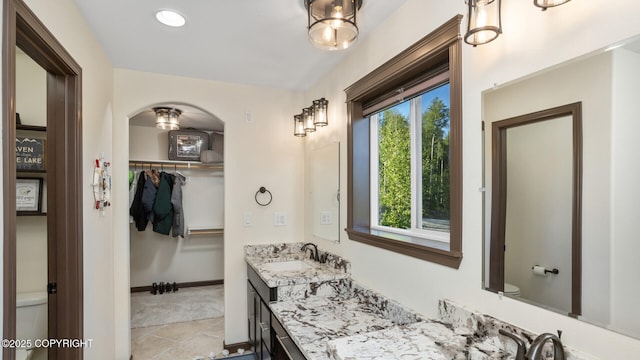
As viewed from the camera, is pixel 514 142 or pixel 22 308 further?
pixel 22 308

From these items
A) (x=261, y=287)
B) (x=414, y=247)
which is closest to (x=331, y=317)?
(x=414, y=247)

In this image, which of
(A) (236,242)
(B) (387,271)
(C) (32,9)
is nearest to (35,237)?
(A) (236,242)

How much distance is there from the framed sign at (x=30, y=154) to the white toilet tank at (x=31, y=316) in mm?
808

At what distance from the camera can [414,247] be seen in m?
1.52

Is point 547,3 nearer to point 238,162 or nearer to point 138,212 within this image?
point 238,162

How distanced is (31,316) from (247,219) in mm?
1527

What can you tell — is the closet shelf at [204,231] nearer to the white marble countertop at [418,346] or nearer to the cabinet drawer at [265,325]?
the cabinet drawer at [265,325]

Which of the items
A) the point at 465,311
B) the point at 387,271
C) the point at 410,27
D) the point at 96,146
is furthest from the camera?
the point at 96,146

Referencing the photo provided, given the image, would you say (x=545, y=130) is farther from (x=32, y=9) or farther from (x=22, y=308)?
(x=22, y=308)

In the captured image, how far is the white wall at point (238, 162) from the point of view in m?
2.53

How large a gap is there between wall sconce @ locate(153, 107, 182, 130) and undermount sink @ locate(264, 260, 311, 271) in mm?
2294

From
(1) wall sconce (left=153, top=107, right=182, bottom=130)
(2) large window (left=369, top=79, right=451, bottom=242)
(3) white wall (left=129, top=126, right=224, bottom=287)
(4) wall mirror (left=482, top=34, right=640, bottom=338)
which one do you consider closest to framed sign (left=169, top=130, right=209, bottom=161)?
(3) white wall (left=129, top=126, right=224, bottom=287)

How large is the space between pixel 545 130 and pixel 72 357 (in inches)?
94.9

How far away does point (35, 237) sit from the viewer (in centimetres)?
208
